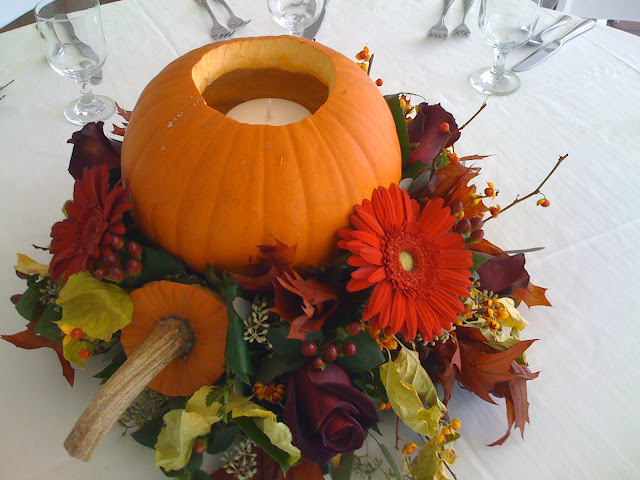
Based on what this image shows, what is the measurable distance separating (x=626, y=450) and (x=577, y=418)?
0.05m

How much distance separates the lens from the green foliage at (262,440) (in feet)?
1.44

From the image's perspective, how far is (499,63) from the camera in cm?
97

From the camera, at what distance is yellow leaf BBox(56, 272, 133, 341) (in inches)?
19.2

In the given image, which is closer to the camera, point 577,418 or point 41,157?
point 577,418

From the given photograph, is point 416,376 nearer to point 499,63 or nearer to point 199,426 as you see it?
point 199,426

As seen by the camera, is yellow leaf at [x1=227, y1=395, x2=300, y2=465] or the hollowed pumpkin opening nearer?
yellow leaf at [x1=227, y1=395, x2=300, y2=465]

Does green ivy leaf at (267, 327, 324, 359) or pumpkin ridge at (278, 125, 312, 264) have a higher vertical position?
pumpkin ridge at (278, 125, 312, 264)

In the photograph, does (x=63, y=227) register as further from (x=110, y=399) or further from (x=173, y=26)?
(x=173, y=26)

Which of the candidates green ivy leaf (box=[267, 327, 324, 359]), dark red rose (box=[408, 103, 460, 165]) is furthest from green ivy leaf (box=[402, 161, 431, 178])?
green ivy leaf (box=[267, 327, 324, 359])

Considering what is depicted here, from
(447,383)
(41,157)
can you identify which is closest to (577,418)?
(447,383)

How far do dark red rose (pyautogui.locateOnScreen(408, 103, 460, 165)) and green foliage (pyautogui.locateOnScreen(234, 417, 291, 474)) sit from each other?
1.17 ft

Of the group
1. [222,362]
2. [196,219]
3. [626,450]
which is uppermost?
[196,219]

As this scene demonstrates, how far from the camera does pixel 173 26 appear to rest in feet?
3.50

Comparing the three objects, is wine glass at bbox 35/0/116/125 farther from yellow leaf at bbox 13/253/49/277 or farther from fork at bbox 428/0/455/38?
fork at bbox 428/0/455/38
